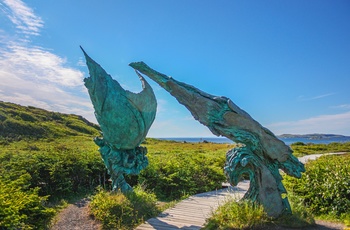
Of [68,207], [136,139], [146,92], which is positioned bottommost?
[68,207]

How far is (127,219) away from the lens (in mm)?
6230

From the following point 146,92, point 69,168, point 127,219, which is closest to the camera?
point 127,219

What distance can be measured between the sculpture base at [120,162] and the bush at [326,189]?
4472 millimetres

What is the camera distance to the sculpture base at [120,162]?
24.4 ft

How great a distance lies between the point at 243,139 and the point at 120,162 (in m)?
3.58

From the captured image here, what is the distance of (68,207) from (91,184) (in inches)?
91.4

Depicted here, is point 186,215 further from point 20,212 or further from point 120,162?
point 20,212

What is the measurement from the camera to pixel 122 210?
6.17m

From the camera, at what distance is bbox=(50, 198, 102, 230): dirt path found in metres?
6.00

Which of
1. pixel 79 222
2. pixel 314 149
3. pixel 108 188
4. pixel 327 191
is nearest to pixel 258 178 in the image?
pixel 327 191

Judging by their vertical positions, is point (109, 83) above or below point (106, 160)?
above

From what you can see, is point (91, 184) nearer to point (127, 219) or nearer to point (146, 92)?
point (127, 219)

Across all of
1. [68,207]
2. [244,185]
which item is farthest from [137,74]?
[244,185]

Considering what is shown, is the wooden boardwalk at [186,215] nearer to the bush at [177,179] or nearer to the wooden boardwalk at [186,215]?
the wooden boardwalk at [186,215]
